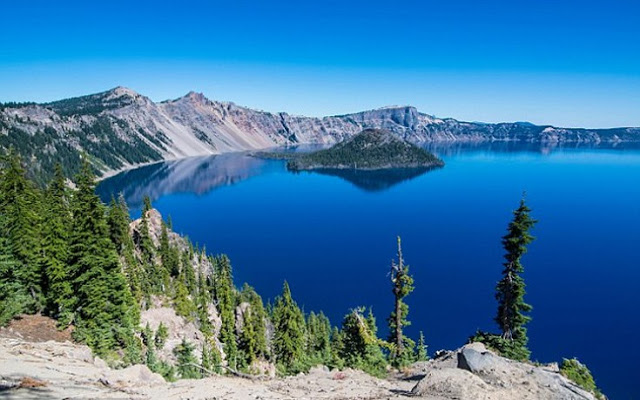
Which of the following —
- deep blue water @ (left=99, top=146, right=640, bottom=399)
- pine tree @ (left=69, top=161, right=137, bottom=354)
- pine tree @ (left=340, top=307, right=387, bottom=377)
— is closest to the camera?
pine tree @ (left=69, top=161, right=137, bottom=354)

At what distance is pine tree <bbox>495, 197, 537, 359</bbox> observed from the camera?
35.8 metres

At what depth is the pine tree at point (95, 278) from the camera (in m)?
28.3

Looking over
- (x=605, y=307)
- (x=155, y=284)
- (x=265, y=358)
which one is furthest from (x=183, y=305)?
(x=605, y=307)

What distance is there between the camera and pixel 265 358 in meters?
61.8

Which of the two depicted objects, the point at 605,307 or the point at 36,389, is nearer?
the point at 36,389

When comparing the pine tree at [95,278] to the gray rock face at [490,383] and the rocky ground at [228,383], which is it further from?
the gray rock face at [490,383]

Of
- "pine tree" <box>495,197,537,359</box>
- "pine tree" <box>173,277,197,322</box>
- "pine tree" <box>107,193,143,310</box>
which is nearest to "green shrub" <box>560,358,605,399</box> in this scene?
"pine tree" <box>495,197,537,359</box>

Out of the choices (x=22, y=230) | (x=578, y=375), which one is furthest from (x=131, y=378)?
(x=578, y=375)

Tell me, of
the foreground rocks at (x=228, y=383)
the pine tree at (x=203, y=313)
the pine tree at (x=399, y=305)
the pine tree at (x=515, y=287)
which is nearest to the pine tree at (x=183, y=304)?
the pine tree at (x=203, y=313)

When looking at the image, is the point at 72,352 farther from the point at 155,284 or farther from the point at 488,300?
the point at 488,300

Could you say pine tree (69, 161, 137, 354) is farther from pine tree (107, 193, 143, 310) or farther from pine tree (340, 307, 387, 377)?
pine tree (107, 193, 143, 310)

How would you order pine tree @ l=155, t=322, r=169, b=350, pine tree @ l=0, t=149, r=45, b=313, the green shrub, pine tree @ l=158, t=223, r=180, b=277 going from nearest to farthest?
1. the green shrub
2. pine tree @ l=0, t=149, r=45, b=313
3. pine tree @ l=155, t=322, r=169, b=350
4. pine tree @ l=158, t=223, r=180, b=277

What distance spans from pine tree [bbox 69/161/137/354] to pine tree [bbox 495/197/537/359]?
33321 mm

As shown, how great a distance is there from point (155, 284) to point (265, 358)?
22793 mm
